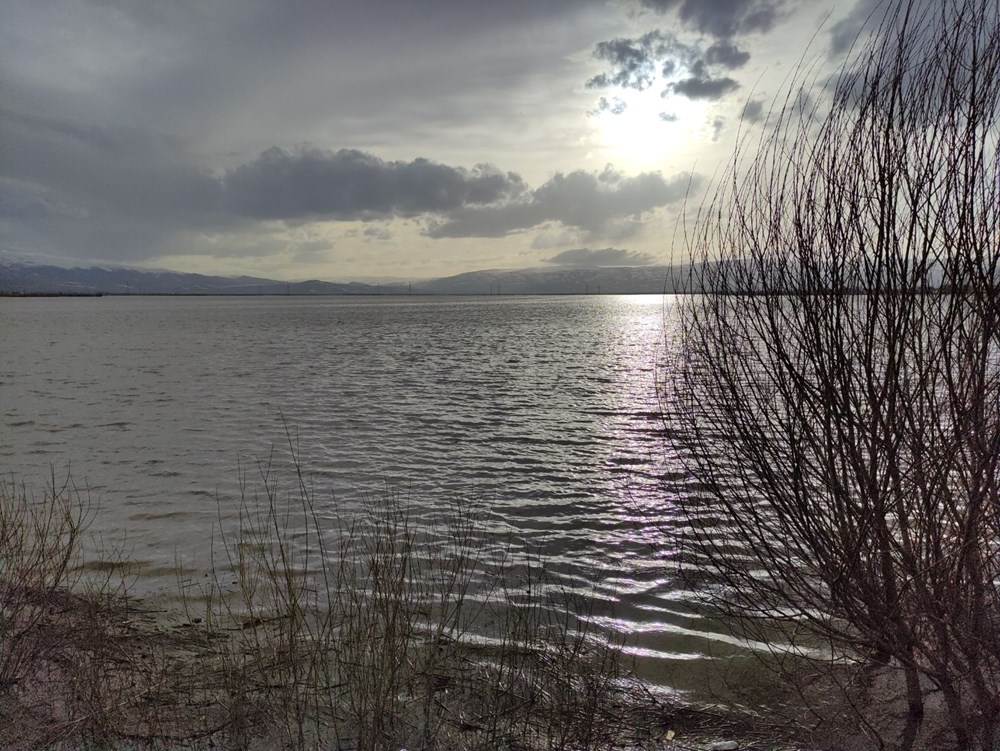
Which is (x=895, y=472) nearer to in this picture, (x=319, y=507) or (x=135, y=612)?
(x=135, y=612)

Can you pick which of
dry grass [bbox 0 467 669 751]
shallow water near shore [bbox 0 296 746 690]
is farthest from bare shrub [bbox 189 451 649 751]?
shallow water near shore [bbox 0 296 746 690]

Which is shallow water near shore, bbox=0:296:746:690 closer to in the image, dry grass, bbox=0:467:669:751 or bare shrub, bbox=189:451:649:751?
bare shrub, bbox=189:451:649:751

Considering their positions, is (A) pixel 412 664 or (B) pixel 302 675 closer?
(B) pixel 302 675

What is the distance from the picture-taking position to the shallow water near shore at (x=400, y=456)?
8305mm

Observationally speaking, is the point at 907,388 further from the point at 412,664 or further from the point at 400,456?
the point at 400,456

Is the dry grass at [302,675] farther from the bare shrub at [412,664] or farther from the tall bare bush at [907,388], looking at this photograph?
the tall bare bush at [907,388]

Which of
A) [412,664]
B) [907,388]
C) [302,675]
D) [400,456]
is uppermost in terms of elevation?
[907,388]

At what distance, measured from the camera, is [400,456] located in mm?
14344

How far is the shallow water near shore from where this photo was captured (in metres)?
8.30

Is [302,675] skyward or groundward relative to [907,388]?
groundward

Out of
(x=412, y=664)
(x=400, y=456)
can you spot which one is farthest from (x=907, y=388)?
(x=400, y=456)

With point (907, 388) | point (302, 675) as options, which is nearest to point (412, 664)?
point (302, 675)

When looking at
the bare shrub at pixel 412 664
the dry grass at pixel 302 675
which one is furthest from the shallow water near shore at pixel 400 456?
the dry grass at pixel 302 675

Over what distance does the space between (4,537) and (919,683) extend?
29.2 feet
